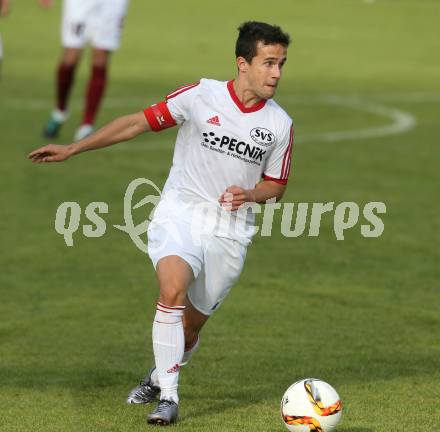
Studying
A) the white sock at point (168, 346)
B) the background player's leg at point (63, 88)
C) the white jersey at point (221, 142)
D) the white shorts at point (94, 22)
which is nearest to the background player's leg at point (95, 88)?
the white shorts at point (94, 22)

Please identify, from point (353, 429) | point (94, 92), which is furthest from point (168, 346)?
point (94, 92)

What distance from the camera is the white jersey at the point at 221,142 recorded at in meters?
8.07

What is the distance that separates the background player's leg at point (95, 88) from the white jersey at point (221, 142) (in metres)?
9.86

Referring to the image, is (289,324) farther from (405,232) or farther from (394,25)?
(394,25)

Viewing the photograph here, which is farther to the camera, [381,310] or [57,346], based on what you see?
[381,310]

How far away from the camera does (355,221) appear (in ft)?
47.4

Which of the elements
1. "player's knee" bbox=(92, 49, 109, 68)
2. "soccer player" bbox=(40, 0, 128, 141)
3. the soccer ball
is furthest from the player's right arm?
"player's knee" bbox=(92, 49, 109, 68)

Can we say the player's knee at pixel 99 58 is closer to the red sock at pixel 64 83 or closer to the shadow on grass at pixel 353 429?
the red sock at pixel 64 83

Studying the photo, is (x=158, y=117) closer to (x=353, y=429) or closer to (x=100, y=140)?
(x=100, y=140)

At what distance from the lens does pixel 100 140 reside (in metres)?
7.96

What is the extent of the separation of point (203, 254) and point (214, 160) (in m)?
0.58

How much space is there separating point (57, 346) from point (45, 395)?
1.40 meters

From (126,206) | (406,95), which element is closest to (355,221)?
(126,206)

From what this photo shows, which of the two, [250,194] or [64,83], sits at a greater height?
[250,194]
